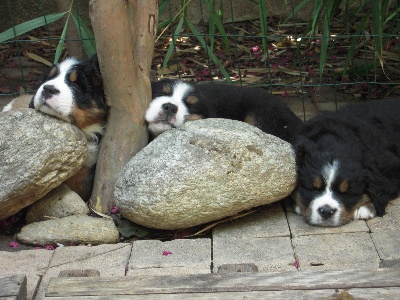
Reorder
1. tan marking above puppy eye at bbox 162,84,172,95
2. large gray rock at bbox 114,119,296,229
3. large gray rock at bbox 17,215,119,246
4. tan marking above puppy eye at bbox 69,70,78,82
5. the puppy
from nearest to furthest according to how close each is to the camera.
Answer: large gray rock at bbox 114,119,296,229, large gray rock at bbox 17,215,119,246, tan marking above puppy eye at bbox 69,70,78,82, tan marking above puppy eye at bbox 162,84,172,95, the puppy

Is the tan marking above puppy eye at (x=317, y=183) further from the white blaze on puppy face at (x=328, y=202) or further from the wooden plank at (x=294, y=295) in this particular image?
the wooden plank at (x=294, y=295)

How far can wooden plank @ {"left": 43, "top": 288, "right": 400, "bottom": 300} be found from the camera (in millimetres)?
3801

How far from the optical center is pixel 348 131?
220 inches

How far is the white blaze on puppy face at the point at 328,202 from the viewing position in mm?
5168

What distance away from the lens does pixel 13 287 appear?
396 cm

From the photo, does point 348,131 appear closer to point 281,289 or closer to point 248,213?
point 248,213

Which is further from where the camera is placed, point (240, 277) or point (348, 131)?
point (348, 131)

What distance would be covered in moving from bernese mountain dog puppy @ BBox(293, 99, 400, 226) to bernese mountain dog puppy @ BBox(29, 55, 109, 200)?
1.49 metres

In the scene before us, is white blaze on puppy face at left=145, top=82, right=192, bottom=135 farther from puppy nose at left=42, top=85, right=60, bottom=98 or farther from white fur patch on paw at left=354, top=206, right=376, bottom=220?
white fur patch on paw at left=354, top=206, right=376, bottom=220

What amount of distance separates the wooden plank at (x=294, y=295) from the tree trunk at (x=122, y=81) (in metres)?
1.85

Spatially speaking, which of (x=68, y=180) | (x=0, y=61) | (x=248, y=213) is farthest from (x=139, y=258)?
(x=0, y=61)

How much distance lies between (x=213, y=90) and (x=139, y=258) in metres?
2.11

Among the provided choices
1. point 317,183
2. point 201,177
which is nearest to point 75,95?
point 201,177

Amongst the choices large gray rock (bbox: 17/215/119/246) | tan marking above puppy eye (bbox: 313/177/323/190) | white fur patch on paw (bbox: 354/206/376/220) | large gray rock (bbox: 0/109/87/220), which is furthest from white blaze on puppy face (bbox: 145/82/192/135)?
white fur patch on paw (bbox: 354/206/376/220)
